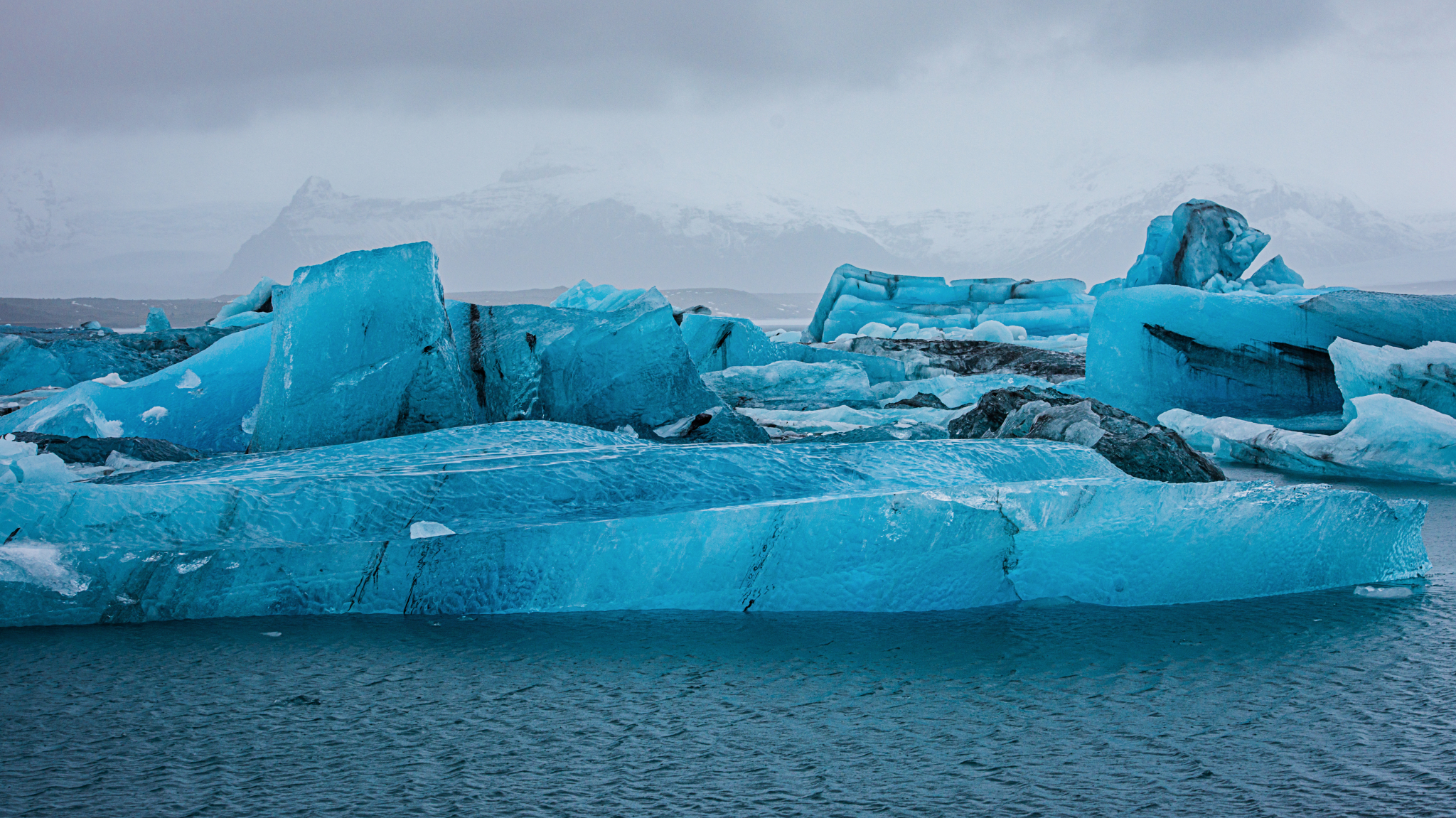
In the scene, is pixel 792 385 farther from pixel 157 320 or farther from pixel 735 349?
pixel 157 320

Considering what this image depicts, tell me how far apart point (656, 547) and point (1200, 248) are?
1202 centimetres

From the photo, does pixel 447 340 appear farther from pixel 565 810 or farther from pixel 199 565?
pixel 565 810

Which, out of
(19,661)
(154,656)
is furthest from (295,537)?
(19,661)

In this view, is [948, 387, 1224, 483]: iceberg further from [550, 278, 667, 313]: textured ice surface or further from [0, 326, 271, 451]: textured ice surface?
[550, 278, 667, 313]: textured ice surface

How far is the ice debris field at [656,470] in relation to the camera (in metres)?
2.45

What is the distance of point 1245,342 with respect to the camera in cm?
698

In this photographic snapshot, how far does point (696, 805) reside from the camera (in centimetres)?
142

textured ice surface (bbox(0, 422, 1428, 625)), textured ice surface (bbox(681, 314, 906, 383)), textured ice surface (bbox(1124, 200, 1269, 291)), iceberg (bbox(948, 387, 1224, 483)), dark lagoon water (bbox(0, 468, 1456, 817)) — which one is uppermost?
textured ice surface (bbox(1124, 200, 1269, 291))

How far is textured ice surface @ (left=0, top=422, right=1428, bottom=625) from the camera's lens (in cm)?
241

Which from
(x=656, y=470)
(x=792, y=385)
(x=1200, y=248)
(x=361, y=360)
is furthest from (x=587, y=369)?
(x=1200, y=248)

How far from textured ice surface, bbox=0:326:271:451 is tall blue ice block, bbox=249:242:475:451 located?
2.92ft

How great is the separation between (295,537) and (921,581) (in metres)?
1.58

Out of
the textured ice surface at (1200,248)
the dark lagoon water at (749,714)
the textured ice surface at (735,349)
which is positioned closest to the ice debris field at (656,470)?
the dark lagoon water at (749,714)

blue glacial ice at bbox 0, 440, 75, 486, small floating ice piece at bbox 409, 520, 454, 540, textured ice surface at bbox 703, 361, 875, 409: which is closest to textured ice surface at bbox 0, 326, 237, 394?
textured ice surface at bbox 703, 361, 875, 409
